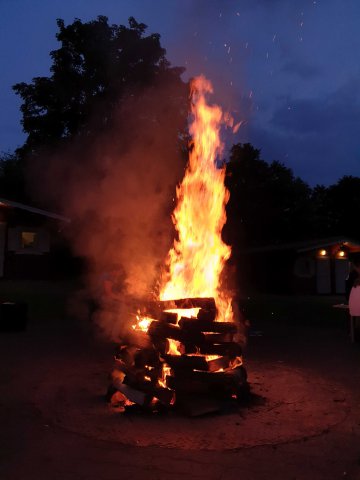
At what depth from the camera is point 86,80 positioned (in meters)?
31.5

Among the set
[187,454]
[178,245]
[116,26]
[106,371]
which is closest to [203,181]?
[178,245]

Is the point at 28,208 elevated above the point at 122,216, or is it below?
above

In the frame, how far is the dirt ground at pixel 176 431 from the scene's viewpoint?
151 inches

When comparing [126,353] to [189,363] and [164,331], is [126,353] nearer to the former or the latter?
[164,331]

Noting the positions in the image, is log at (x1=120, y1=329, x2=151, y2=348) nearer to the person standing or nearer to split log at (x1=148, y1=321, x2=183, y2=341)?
split log at (x1=148, y1=321, x2=183, y2=341)

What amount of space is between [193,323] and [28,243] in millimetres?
18378

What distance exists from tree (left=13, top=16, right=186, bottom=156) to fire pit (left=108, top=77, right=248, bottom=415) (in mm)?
23534

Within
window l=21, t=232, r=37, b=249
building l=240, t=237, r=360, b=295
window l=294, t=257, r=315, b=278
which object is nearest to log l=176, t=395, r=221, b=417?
window l=21, t=232, r=37, b=249

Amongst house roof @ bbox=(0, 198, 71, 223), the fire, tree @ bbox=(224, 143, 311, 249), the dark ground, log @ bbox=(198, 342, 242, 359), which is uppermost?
tree @ bbox=(224, 143, 311, 249)

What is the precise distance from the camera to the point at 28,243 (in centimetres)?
2262

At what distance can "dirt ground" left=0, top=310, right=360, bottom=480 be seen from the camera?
384 centimetres

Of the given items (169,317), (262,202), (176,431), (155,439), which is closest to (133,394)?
(176,431)

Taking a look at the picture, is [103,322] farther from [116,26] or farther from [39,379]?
[116,26]

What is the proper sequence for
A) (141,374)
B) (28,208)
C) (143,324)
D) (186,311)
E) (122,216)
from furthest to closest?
1. (28,208)
2. (122,216)
3. (143,324)
4. (186,311)
5. (141,374)
